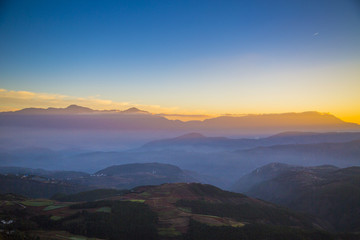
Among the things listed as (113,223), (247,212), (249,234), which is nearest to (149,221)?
(113,223)

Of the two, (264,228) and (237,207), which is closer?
(264,228)

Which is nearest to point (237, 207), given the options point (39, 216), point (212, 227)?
point (212, 227)

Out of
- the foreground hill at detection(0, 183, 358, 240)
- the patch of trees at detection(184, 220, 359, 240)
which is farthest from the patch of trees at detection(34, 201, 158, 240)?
the patch of trees at detection(184, 220, 359, 240)

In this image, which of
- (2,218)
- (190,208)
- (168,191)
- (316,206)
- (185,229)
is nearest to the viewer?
(2,218)

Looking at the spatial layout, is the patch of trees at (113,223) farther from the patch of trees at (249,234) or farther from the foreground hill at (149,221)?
the patch of trees at (249,234)

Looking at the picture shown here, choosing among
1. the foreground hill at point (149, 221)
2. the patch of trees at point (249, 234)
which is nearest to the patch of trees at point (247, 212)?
the foreground hill at point (149, 221)

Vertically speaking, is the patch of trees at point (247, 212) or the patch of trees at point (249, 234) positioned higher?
the patch of trees at point (249, 234)

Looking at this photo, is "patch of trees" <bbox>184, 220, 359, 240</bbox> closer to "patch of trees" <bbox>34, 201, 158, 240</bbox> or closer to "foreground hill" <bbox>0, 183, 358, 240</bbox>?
"foreground hill" <bbox>0, 183, 358, 240</bbox>

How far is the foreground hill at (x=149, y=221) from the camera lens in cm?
7519

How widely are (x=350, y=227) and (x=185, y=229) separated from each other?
9533cm

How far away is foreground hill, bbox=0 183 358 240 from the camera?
75188 millimetres

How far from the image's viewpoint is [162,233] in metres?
77.8

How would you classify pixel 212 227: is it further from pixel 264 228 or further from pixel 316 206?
pixel 316 206

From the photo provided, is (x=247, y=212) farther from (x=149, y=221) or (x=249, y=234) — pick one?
(x=149, y=221)
